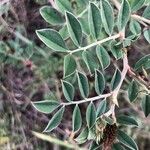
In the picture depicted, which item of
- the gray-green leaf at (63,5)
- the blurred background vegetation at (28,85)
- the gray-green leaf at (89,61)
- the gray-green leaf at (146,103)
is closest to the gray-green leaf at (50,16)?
the gray-green leaf at (63,5)

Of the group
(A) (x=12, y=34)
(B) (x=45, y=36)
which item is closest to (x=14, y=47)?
(A) (x=12, y=34)

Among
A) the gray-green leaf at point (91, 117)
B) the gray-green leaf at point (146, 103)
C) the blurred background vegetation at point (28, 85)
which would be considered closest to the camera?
the gray-green leaf at point (91, 117)

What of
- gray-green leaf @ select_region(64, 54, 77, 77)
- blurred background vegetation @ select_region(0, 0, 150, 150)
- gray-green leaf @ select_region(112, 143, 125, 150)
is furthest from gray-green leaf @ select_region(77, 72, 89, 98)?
blurred background vegetation @ select_region(0, 0, 150, 150)

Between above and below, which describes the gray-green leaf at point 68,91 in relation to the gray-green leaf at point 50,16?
below

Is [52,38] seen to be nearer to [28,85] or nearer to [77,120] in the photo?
[77,120]

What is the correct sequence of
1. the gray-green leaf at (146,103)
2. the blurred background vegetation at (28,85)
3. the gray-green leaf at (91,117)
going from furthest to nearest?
the blurred background vegetation at (28,85) < the gray-green leaf at (146,103) < the gray-green leaf at (91,117)

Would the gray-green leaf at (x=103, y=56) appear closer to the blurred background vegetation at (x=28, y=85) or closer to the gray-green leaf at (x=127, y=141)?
the gray-green leaf at (x=127, y=141)
